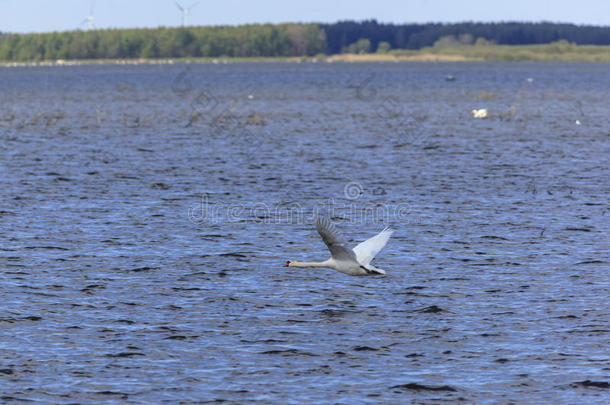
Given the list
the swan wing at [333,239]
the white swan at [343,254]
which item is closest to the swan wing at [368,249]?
the white swan at [343,254]

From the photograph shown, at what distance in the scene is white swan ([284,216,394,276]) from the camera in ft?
59.7

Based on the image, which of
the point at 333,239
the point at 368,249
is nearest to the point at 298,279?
the point at 368,249

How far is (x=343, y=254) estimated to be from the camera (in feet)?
64.5

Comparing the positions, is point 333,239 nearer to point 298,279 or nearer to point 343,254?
point 343,254

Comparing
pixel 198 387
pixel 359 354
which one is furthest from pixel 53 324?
pixel 359 354

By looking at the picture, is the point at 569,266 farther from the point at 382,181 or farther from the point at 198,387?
the point at 382,181

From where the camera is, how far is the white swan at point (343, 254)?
18.2 m

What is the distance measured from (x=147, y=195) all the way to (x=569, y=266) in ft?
59.0
